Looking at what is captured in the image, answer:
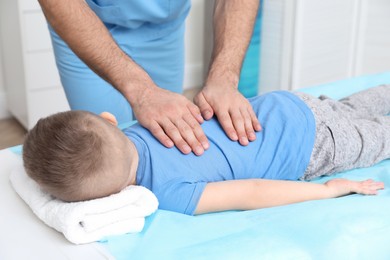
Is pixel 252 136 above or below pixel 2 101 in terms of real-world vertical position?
above

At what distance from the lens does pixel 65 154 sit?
1.30 meters

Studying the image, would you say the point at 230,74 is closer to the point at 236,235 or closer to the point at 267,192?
the point at 267,192

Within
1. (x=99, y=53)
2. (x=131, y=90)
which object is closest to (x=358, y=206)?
(x=131, y=90)

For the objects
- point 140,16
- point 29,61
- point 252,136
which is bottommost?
point 29,61

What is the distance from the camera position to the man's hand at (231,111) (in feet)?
5.28

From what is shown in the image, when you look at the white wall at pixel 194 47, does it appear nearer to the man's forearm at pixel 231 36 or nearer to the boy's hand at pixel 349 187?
the man's forearm at pixel 231 36

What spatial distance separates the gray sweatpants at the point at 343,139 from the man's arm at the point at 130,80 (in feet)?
1.09

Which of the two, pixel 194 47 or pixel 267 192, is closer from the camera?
pixel 267 192

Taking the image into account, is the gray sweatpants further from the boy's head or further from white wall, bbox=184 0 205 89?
white wall, bbox=184 0 205 89

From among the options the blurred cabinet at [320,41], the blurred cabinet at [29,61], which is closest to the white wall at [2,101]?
the blurred cabinet at [29,61]

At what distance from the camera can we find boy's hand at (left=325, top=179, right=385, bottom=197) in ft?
5.18

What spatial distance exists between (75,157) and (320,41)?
2346 millimetres

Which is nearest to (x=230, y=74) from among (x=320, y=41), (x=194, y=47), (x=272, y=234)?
(x=272, y=234)

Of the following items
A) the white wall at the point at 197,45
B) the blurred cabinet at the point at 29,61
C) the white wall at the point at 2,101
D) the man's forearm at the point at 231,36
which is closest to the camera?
the man's forearm at the point at 231,36
